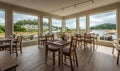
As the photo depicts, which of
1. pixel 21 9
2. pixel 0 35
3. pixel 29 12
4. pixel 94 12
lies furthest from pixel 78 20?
pixel 0 35

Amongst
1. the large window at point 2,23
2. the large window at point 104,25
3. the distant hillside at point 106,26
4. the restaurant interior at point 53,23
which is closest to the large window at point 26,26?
the restaurant interior at point 53,23

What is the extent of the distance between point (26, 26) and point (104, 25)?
572 cm

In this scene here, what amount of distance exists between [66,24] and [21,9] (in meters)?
4.51

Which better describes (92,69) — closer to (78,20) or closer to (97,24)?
(97,24)

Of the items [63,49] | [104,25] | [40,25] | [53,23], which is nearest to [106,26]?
[104,25]

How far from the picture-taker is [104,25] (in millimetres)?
5777

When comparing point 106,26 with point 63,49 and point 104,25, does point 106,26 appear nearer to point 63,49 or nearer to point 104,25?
point 104,25

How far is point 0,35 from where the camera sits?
15.1 feet

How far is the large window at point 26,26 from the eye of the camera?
208 inches

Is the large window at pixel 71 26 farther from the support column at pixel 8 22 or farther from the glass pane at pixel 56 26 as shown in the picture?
the support column at pixel 8 22

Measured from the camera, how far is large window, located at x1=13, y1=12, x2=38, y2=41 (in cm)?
527

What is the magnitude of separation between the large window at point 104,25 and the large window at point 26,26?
4.51 metres

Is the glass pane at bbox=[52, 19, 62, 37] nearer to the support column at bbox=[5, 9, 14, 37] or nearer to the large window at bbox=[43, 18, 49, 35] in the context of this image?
the large window at bbox=[43, 18, 49, 35]

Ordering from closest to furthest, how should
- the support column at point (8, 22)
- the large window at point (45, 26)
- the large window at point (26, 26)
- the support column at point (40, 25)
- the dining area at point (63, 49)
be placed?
the dining area at point (63, 49), the support column at point (8, 22), the large window at point (26, 26), the support column at point (40, 25), the large window at point (45, 26)
